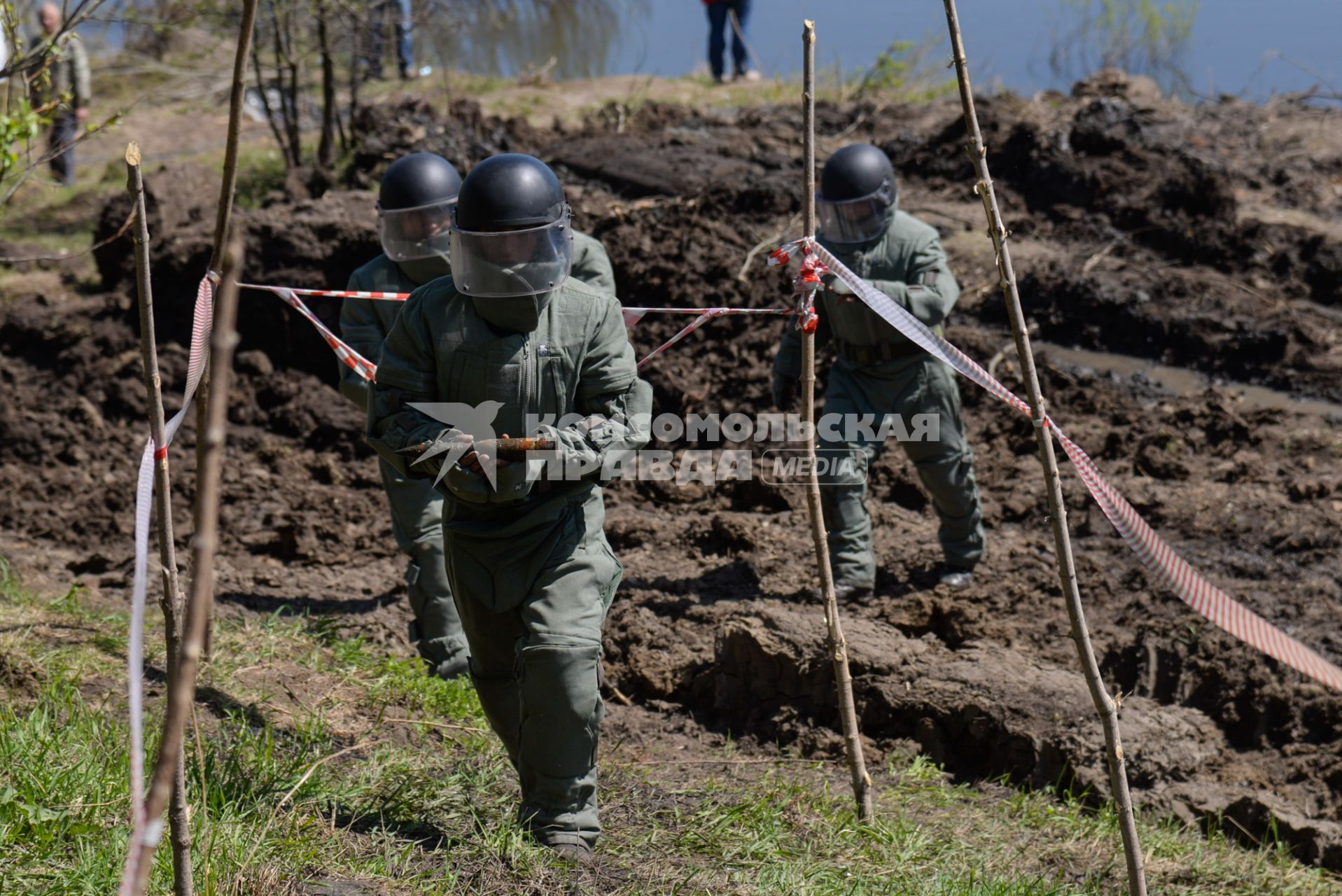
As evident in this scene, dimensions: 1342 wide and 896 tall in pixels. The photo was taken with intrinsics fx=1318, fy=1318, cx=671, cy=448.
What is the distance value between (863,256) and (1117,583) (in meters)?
1.95

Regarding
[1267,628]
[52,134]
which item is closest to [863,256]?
[1267,628]

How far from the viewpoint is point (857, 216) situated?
6.06 m

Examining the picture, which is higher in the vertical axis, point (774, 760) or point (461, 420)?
point (461, 420)

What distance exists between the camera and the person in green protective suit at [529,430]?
361 cm

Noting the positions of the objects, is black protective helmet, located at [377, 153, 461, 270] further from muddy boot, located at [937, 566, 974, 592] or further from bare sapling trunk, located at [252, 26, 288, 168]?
bare sapling trunk, located at [252, 26, 288, 168]

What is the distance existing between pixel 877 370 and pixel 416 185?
2.31 meters

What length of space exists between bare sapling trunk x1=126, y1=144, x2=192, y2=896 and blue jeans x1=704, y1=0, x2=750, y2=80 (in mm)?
12753

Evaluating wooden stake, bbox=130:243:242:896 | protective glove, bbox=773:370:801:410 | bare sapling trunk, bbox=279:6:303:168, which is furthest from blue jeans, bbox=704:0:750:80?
wooden stake, bbox=130:243:242:896

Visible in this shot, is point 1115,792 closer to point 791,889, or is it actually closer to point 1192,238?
point 791,889

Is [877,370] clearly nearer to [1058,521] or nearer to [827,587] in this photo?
[827,587]

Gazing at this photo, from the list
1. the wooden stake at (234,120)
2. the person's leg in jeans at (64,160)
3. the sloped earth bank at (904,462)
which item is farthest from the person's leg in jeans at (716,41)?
the wooden stake at (234,120)

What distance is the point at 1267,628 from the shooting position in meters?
3.24

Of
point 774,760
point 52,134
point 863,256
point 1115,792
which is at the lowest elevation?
point 774,760

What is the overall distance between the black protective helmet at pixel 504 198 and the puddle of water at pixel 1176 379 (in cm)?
608
